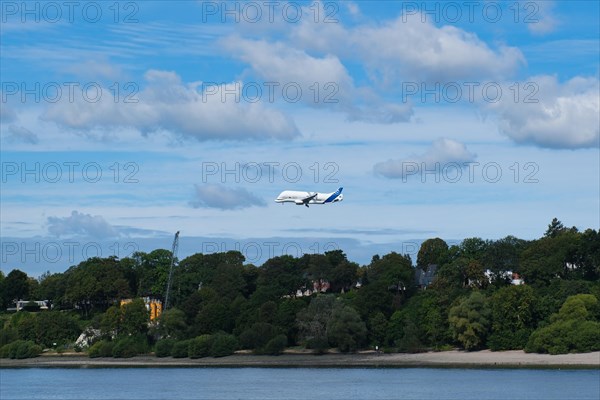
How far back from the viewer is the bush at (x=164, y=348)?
423ft

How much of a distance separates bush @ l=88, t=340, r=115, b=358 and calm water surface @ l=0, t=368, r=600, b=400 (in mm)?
16644

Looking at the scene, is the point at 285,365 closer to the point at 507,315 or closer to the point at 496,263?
the point at 507,315

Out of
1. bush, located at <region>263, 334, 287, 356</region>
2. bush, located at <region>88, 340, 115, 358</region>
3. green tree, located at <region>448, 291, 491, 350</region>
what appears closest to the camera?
green tree, located at <region>448, 291, 491, 350</region>

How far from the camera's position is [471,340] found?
365ft

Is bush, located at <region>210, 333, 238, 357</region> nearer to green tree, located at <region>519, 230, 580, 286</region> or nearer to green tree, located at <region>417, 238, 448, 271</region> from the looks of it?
green tree, located at <region>519, 230, 580, 286</region>

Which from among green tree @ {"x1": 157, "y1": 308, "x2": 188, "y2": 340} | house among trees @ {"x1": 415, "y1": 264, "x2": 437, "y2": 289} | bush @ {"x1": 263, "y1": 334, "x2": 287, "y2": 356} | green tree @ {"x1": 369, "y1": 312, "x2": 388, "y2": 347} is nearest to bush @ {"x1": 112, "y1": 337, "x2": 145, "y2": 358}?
green tree @ {"x1": 157, "y1": 308, "x2": 188, "y2": 340}

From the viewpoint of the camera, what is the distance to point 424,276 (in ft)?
492

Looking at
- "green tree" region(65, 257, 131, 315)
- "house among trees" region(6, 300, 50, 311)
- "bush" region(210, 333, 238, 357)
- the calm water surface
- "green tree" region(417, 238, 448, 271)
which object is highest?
"green tree" region(417, 238, 448, 271)

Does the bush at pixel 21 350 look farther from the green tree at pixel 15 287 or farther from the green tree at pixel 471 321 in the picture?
the green tree at pixel 471 321

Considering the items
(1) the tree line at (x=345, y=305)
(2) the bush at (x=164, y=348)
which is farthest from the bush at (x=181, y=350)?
(2) the bush at (x=164, y=348)

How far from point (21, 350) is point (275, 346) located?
1388 inches

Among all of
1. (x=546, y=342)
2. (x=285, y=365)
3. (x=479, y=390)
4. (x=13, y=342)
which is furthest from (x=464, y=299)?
(x=13, y=342)

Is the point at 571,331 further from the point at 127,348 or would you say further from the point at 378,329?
the point at 127,348

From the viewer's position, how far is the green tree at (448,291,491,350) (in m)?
111
